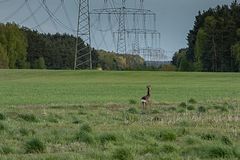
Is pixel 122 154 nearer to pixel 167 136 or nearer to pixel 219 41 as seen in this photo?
pixel 167 136

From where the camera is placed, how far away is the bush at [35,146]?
41.5 ft

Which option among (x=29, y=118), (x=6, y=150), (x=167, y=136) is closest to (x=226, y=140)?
(x=167, y=136)

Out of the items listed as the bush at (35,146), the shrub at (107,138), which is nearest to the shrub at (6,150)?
the bush at (35,146)

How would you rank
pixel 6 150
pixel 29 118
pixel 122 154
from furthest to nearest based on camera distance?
pixel 29 118 → pixel 6 150 → pixel 122 154

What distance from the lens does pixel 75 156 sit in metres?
11.5

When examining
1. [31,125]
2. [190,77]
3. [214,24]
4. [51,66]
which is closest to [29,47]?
[51,66]

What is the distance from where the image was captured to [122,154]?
1130 cm

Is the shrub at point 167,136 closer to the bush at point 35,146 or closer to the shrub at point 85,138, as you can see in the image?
the shrub at point 85,138

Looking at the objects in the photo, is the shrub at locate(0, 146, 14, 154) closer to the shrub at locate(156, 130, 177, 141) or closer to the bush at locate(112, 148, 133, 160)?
the bush at locate(112, 148, 133, 160)

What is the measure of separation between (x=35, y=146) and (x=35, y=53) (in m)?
167

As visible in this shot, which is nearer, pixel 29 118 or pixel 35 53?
pixel 29 118

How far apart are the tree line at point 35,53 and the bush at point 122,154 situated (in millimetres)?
141095

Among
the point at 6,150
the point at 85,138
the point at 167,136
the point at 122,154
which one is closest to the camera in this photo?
the point at 122,154

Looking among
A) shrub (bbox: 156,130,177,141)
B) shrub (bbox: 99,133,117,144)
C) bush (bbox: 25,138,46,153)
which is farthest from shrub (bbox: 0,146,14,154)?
shrub (bbox: 156,130,177,141)
